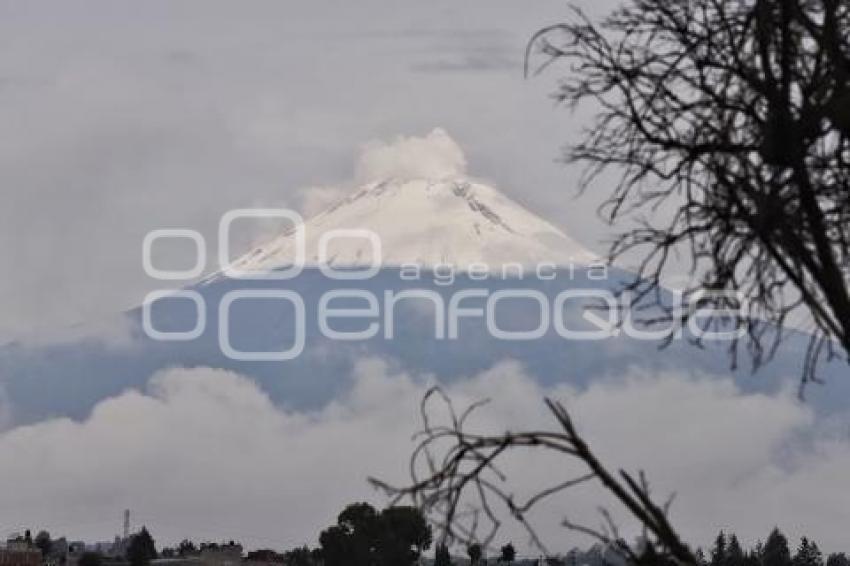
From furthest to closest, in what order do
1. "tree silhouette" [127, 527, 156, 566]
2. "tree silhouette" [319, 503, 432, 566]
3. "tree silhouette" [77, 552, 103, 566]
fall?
"tree silhouette" [127, 527, 156, 566], "tree silhouette" [77, 552, 103, 566], "tree silhouette" [319, 503, 432, 566]

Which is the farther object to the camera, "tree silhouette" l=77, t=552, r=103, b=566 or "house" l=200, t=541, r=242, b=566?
"house" l=200, t=541, r=242, b=566

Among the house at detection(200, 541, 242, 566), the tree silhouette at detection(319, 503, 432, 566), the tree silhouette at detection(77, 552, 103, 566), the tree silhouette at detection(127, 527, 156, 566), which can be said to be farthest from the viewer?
the house at detection(200, 541, 242, 566)

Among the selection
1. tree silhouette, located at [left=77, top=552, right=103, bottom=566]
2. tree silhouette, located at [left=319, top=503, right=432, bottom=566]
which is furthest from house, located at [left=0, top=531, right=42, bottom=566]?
tree silhouette, located at [left=319, top=503, right=432, bottom=566]

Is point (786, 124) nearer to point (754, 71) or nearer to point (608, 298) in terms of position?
point (754, 71)

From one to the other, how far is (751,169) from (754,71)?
0.29 m

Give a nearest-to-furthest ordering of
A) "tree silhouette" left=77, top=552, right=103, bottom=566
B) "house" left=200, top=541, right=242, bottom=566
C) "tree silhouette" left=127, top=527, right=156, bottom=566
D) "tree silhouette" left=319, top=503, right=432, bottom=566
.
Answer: "tree silhouette" left=319, top=503, right=432, bottom=566 → "tree silhouette" left=77, top=552, right=103, bottom=566 → "tree silhouette" left=127, top=527, right=156, bottom=566 → "house" left=200, top=541, right=242, bottom=566

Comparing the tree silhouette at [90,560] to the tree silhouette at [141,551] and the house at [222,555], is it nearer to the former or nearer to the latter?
the tree silhouette at [141,551]

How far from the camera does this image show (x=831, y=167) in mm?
6645

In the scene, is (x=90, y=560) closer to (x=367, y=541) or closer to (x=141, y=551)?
(x=141, y=551)

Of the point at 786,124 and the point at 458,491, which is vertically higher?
the point at 786,124

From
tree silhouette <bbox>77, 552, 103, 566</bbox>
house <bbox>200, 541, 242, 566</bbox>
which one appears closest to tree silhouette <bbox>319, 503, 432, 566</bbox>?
tree silhouette <bbox>77, 552, 103, 566</bbox>

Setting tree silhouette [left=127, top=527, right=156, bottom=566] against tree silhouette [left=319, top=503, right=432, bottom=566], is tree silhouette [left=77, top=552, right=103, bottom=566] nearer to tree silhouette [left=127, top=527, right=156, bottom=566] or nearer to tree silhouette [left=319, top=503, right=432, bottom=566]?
tree silhouette [left=127, top=527, right=156, bottom=566]

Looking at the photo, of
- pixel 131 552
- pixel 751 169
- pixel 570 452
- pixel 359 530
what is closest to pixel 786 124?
pixel 751 169

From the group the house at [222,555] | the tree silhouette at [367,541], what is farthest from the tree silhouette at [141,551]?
the tree silhouette at [367,541]
